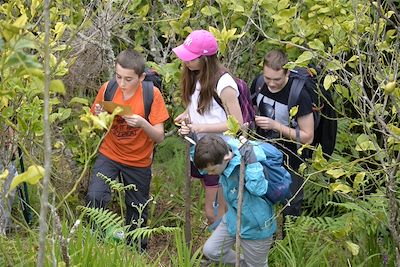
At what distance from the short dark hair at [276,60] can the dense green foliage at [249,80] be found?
0.21 metres

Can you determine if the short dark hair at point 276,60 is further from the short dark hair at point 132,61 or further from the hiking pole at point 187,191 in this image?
the short dark hair at point 132,61

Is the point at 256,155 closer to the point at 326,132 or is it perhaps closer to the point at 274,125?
the point at 274,125

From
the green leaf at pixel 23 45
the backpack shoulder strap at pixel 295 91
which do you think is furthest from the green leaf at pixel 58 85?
the backpack shoulder strap at pixel 295 91

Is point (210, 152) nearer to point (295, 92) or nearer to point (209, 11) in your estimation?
point (295, 92)

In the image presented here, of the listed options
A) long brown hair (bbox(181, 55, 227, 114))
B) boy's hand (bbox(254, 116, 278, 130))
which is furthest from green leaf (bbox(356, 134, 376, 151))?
long brown hair (bbox(181, 55, 227, 114))

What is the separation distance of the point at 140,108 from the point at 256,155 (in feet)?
3.45

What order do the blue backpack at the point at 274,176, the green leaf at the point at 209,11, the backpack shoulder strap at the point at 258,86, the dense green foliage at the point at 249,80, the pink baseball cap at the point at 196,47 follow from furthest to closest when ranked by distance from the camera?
1. the green leaf at the point at 209,11
2. the backpack shoulder strap at the point at 258,86
3. the pink baseball cap at the point at 196,47
4. the blue backpack at the point at 274,176
5. the dense green foliage at the point at 249,80

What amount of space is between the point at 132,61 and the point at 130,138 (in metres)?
0.55

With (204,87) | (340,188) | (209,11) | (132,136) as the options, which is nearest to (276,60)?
(204,87)

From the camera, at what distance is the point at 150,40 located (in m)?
6.15

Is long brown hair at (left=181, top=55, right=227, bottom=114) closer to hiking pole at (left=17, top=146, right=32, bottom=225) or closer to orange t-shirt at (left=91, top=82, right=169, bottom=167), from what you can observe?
orange t-shirt at (left=91, top=82, right=169, bottom=167)

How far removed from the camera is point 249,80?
21.1 ft

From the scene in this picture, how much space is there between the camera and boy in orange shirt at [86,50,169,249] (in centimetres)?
500

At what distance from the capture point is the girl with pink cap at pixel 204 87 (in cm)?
491
